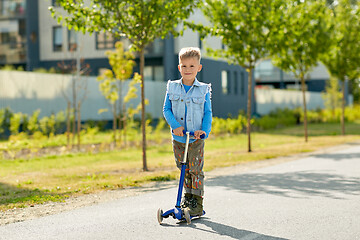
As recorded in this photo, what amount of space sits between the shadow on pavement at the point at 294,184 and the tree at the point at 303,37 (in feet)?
21.4

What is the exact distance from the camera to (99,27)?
10.7 m

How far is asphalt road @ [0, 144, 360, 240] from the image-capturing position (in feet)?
16.8

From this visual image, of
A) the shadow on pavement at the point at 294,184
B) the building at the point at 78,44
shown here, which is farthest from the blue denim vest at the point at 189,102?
the building at the point at 78,44

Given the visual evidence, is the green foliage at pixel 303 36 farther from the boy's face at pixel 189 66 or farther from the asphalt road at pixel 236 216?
the boy's face at pixel 189 66

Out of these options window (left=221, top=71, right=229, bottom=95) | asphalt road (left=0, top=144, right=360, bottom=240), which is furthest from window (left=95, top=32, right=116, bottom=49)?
asphalt road (left=0, top=144, right=360, bottom=240)

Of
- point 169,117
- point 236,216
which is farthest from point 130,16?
point 236,216

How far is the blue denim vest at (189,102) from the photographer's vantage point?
543 centimetres

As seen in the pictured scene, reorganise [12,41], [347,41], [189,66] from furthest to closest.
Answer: [12,41] < [347,41] < [189,66]

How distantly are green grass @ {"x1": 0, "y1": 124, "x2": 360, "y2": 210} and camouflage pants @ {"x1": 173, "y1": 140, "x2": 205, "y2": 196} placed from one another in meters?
2.59

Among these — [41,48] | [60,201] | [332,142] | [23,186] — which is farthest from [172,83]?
[41,48]

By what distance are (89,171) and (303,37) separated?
943 centimetres

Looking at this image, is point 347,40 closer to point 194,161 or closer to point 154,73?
point 154,73

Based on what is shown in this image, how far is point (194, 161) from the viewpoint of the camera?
5531mm

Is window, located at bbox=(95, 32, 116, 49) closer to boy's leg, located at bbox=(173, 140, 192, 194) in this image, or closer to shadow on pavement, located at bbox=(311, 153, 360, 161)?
shadow on pavement, located at bbox=(311, 153, 360, 161)
